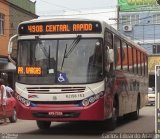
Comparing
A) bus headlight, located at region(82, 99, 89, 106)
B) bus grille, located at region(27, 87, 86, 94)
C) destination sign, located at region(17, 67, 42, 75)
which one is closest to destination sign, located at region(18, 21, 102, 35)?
destination sign, located at region(17, 67, 42, 75)

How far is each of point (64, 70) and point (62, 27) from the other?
134cm

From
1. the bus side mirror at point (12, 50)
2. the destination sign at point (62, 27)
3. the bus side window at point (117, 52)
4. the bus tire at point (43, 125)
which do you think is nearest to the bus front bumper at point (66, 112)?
the bus side mirror at point (12, 50)

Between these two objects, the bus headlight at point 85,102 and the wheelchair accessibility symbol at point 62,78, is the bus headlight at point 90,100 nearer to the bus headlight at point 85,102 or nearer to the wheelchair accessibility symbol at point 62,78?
the bus headlight at point 85,102

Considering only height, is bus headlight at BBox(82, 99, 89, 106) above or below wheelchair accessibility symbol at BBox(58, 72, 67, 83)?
below

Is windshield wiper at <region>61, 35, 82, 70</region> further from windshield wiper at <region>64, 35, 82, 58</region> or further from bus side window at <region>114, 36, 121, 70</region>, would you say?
A: bus side window at <region>114, 36, 121, 70</region>

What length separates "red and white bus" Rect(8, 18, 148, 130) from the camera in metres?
14.9

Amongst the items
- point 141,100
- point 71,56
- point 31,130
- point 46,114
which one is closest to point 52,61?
point 71,56

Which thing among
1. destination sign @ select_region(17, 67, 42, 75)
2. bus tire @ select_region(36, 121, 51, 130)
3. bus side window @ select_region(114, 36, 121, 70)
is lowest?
bus tire @ select_region(36, 121, 51, 130)

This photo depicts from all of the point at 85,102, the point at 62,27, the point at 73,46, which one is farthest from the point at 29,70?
the point at 85,102

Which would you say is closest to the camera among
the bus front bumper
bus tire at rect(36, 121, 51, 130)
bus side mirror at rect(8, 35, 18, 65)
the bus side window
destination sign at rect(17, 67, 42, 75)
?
the bus front bumper

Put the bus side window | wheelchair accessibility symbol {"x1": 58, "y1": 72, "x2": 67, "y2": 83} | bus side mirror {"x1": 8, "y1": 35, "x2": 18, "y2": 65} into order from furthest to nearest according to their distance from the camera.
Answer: the bus side window < bus side mirror {"x1": 8, "y1": 35, "x2": 18, "y2": 65} < wheelchair accessibility symbol {"x1": 58, "y1": 72, "x2": 67, "y2": 83}

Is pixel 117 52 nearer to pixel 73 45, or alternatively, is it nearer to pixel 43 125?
pixel 73 45

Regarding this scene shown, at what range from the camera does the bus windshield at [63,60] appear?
591 inches

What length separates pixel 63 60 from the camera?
15.2 m
